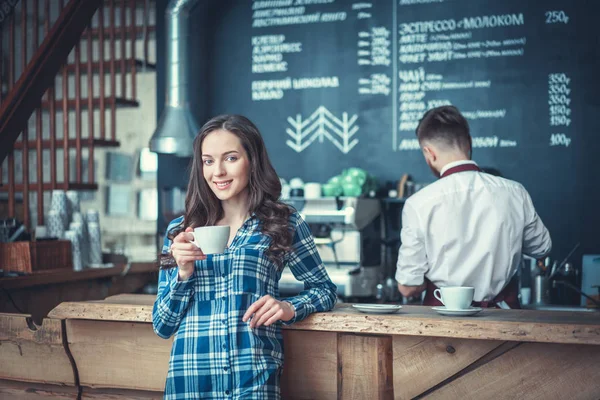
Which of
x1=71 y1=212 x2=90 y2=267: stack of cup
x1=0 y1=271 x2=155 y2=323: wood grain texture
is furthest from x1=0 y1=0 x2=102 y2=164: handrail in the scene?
x1=0 y1=271 x2=155 y2=323: wood grain texture

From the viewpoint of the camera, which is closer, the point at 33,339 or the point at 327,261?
the point at 33,339

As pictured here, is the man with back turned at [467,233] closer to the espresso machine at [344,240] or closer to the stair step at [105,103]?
the espresso machine at [344,240]

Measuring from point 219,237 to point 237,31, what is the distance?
4.07 metres

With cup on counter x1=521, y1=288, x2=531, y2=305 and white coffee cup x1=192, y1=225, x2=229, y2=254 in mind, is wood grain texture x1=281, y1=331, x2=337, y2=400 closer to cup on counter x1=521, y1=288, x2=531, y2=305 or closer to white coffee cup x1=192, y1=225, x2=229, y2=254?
white coffee cup x1=192, y1=225, x2=229, y2=254

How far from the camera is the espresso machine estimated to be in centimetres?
415

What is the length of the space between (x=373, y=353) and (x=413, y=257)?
2.17 feet

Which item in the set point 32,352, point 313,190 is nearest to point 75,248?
point 32,352

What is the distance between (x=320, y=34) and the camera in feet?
16.5

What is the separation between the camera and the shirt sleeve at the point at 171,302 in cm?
164

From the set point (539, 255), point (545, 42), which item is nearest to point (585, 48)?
point (545, 42)

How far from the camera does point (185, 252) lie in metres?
1.54

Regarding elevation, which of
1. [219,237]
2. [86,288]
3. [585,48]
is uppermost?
[585,48]

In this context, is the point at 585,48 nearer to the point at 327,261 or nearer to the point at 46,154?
the point at 327,261

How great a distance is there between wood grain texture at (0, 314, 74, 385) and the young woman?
600 millimetres
